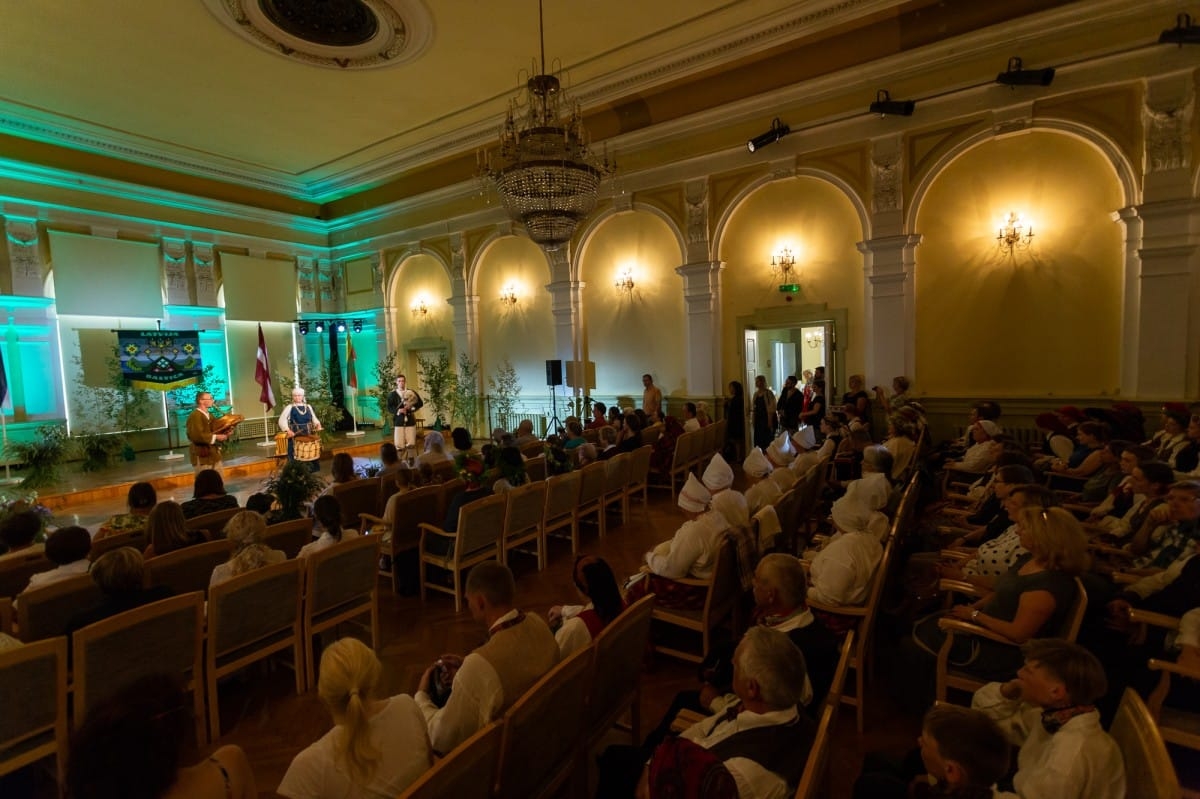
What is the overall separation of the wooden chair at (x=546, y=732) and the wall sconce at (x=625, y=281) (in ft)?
27.0

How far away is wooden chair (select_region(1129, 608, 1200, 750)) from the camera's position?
1.89 m

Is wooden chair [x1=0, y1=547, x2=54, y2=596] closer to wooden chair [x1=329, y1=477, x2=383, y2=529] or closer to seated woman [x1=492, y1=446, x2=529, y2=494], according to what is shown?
wooden chair [x1=329, y1=477, x2=383, y2=529]

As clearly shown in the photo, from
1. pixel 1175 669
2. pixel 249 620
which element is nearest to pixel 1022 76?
pixel 1175 669

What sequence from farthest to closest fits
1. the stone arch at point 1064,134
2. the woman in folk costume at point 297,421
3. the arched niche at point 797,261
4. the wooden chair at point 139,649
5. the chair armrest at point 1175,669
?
1. the woman in folk costume at point 297,421
2. the arched niche at point 797,261
3. the stone arch at point 1064,134
4. the wooden chair at point 139,649
5. the chair armrest at point 1175,669

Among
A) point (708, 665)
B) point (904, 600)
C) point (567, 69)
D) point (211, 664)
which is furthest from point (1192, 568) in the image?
point (567, 69)

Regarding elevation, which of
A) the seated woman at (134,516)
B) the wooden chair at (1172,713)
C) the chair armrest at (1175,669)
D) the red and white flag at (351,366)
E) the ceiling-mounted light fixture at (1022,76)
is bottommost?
the wooden chair at (1172,713)

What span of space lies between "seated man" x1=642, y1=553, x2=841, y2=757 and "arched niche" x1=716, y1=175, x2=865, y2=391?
246 inches

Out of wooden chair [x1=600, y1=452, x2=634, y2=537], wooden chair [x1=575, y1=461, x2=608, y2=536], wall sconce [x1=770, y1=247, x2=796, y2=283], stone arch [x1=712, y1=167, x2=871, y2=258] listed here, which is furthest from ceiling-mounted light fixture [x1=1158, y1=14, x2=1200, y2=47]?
wooden chair [x1=575, y1=461, x2=608, y2=536]

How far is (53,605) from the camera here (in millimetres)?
2553

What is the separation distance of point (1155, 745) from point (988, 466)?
160 inches

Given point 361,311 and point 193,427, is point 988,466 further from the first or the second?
point 361,311

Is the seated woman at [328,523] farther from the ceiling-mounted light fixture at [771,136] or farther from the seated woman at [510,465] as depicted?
the ceiling-mounted light fixture at [771,136]

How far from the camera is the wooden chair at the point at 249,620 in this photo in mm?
2611

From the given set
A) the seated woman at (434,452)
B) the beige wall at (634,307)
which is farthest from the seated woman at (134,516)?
the beige wall at (634,307)
